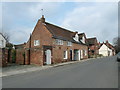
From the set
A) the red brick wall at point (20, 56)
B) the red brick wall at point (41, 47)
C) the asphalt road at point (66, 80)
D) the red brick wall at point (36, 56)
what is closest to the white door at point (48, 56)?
the red brick wall at point (41, 47)

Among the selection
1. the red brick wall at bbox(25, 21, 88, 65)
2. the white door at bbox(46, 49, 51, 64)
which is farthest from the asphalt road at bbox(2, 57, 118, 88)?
the white door at bbox(46, 49, 51, 64)

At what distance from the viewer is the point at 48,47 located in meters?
21.6

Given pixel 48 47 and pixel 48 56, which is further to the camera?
pixel 48 47

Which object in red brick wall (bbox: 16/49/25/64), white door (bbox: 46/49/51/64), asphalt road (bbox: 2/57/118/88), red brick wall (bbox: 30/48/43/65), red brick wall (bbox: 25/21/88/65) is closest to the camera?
asphalt road (bbox: 2/57/118/88)

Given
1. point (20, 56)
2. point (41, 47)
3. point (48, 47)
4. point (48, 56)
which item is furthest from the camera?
point (20, 56)

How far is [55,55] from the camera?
23.0m

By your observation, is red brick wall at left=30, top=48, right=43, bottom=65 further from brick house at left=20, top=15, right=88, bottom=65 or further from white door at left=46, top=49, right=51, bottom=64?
white door at left=46, top=49, right=51, bottom=64

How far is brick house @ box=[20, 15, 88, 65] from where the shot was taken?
67.9 feet

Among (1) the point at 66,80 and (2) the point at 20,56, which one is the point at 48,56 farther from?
(1) the point at 66,80

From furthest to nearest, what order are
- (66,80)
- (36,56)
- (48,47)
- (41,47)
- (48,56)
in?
(48,47) → (48,56) → (36,56) → (41,47) → (66,80)

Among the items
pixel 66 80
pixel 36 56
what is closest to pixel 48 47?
pixel 36 56

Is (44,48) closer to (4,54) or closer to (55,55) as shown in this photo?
(55,55)

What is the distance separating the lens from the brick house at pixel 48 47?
2069 centimetres

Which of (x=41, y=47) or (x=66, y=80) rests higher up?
(x=41, y=47)
